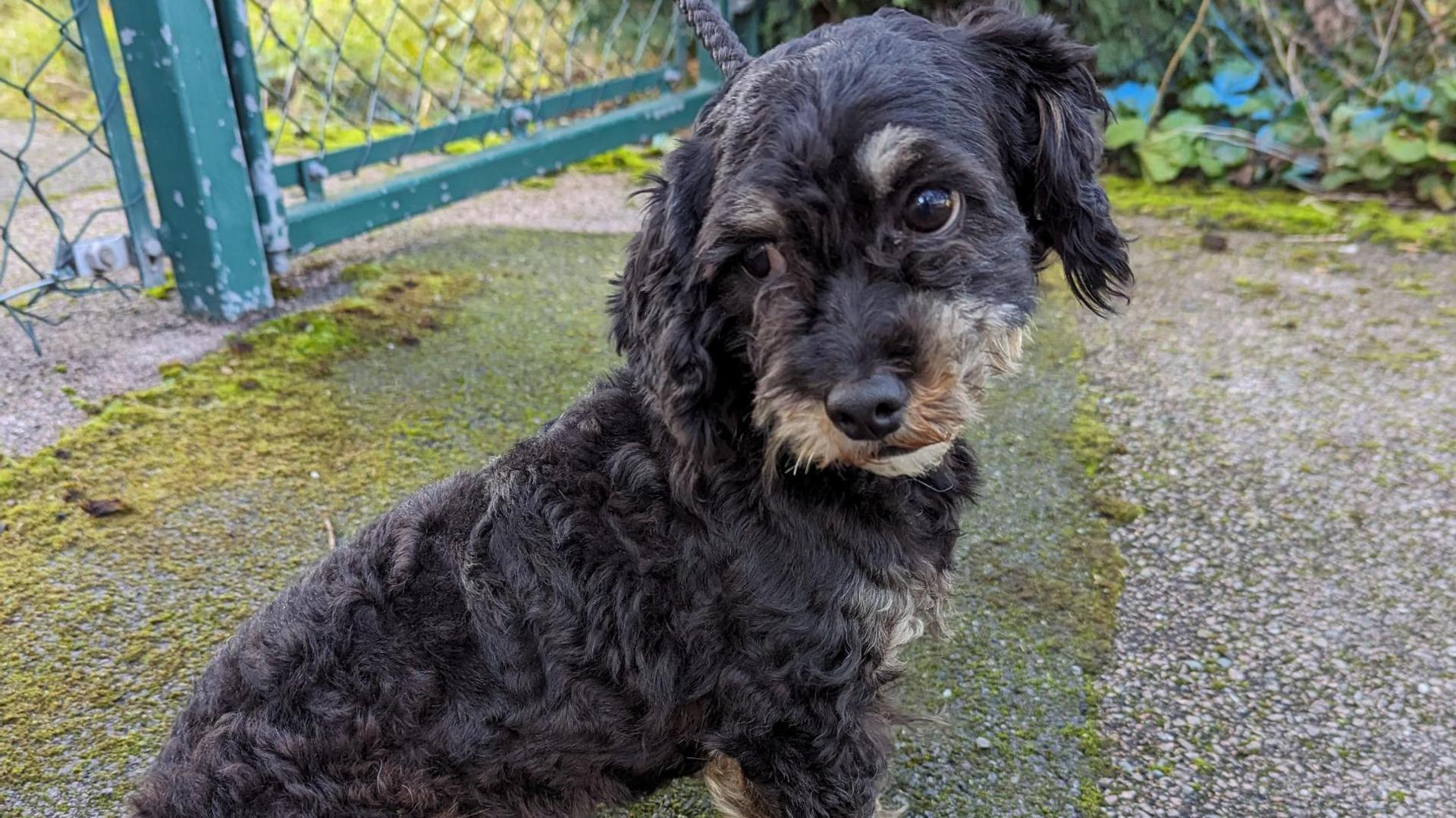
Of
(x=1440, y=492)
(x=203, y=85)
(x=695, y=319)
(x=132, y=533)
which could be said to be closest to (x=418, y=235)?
(x=203, y=85)

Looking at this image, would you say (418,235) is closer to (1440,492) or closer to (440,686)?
(440,686)

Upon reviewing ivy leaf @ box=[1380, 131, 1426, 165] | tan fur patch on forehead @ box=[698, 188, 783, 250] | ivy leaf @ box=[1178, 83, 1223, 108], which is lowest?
ivy leaf @ box=[1380, 131, 1426, 165]

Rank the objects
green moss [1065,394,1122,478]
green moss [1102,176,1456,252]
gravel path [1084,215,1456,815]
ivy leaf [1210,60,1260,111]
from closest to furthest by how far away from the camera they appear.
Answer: gravel path [1084,215,1456,815]
green moss [1065,394,1122,478]
green moss [1102,176,1456,252]
ivy leaf [1210,60,1260,111]

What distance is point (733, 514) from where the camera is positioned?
86.1 inches

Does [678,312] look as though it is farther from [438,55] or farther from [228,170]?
[438,55]

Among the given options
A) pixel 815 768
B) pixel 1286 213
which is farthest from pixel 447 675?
pixel 1286 213

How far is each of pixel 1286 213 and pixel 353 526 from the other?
→ 5.54m

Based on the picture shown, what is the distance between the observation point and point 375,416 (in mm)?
4086

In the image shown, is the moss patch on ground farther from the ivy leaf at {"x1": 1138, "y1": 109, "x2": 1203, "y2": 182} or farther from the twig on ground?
the twig on ground

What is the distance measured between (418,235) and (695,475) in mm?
4313

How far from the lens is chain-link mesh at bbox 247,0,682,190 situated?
7074mm

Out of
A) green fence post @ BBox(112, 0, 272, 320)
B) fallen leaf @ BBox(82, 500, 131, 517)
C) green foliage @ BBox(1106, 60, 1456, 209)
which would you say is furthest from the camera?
green foliage @ BBox(1106, 60, 1456, 209)

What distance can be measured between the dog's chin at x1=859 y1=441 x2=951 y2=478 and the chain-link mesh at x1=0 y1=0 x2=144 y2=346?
3.61 metres

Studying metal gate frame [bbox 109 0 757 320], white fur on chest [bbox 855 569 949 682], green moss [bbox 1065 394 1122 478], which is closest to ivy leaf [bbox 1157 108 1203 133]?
green moss [bbox 1065 394 1122 478]
